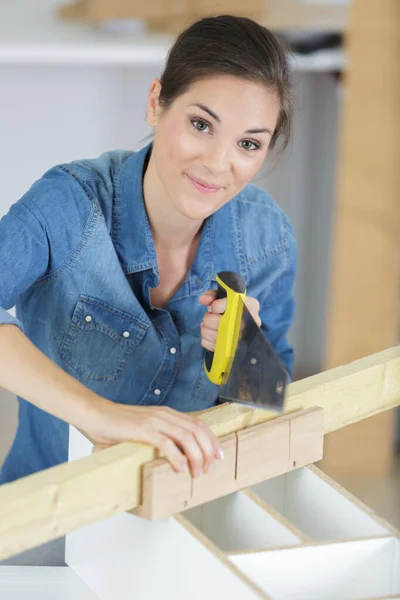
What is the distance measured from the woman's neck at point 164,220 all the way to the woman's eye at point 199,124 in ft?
0.43

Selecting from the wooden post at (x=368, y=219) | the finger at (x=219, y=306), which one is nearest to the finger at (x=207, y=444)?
the finger at (x=219, y=306)

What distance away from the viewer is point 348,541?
906 millimetres

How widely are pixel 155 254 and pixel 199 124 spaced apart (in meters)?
0.21

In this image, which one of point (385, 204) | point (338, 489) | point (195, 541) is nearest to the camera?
point (195, 541)

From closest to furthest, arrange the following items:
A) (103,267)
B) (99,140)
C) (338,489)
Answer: (338,489)
(103,267)
(99,140)

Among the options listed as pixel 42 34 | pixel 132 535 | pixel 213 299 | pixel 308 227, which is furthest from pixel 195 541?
pixel 308 227

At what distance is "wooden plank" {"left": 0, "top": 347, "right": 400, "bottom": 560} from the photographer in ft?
2.44

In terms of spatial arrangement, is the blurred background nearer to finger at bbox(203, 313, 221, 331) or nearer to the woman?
the woman

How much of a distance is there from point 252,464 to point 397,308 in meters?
1.37

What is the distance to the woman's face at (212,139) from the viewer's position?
3.50 ft

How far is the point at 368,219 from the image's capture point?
2.12 meters

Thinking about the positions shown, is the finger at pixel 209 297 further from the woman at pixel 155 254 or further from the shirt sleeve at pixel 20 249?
the shirt sleeve at pixel 20 249

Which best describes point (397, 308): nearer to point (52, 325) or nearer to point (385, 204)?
point (385, 204)

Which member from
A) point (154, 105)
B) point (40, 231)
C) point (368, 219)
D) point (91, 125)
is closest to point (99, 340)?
point (40, 231)
